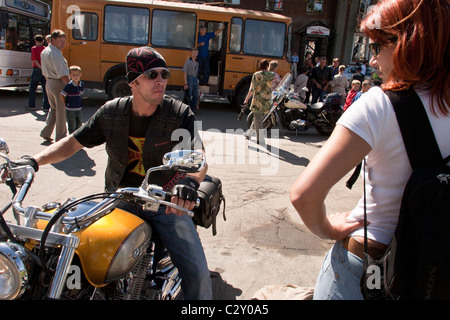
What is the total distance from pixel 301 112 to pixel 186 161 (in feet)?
25.6

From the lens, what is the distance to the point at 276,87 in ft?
29.2

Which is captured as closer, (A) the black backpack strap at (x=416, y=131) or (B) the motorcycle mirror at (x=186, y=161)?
(A) the black backpack strap at (x=416, y=131)

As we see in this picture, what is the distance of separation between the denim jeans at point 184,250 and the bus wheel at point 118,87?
941 centimetres

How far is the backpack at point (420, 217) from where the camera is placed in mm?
1080

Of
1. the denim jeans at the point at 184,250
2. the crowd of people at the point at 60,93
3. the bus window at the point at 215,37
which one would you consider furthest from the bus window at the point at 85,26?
the denim jeans at the point at 184,250

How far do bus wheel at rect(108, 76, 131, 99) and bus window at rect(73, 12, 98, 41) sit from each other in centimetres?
144

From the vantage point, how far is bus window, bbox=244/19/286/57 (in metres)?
11.5

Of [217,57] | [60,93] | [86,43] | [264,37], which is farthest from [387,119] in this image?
[217,57]

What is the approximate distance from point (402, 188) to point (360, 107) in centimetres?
31

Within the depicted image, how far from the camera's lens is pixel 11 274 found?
1376mm

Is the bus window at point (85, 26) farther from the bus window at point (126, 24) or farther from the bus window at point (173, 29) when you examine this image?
the bus window at point (173, 29)

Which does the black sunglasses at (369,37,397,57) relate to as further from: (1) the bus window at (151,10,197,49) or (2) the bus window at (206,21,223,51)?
(2) the bus window at (206,21,223,51)
